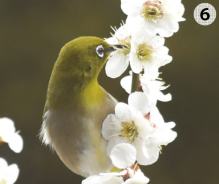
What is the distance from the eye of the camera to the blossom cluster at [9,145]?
44cm

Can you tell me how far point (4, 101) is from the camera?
1.89 meters

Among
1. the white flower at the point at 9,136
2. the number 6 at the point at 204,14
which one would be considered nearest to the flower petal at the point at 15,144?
the white flower at the point at 9,136

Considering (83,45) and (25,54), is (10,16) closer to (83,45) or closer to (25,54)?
(25,54)

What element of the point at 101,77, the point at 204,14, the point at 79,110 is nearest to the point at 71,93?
the point at 79,110

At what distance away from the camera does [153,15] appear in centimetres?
46

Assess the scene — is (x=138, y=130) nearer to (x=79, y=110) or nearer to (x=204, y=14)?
(x=79, y=110)

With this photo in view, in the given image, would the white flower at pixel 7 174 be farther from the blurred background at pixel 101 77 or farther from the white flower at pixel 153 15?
the blurred background at pixel 101 77

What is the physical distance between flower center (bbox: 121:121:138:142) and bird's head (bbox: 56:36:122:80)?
6 cm

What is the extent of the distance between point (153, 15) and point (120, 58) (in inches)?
1.6

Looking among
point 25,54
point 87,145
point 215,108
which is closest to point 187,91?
point 215,108

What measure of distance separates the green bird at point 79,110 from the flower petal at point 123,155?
63 mm

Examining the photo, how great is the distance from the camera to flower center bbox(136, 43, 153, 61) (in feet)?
1.48

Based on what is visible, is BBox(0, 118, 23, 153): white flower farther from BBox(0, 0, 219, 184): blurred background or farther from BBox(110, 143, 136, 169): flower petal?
BBox(0, 0, 219, 184): blurred background

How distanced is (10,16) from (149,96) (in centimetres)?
148
